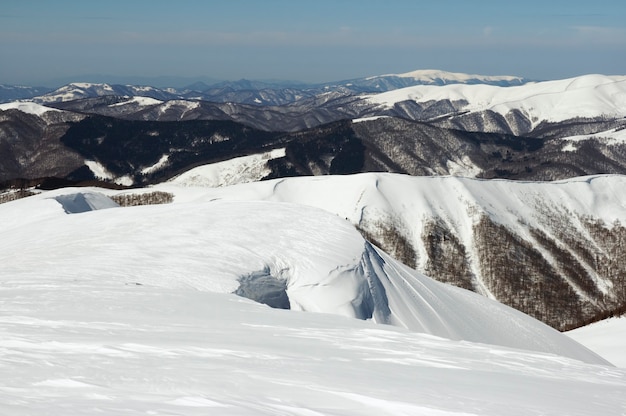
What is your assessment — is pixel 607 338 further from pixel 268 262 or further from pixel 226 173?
pixel 226 173

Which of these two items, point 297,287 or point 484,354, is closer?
point 484,354

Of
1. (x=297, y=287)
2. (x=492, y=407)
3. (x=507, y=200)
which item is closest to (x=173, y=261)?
(x=297, y=287)

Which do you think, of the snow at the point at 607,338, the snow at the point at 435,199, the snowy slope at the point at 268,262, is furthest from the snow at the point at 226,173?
the snowy slope at the point at 268,262

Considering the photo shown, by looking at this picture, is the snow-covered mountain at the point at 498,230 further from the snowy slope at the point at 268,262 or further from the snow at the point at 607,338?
the snowy slope at the point at 268,262

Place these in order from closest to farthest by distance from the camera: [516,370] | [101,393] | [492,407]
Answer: [101,393]
[492,407]
[516,370]

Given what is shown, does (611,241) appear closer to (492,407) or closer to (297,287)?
(297,287)
